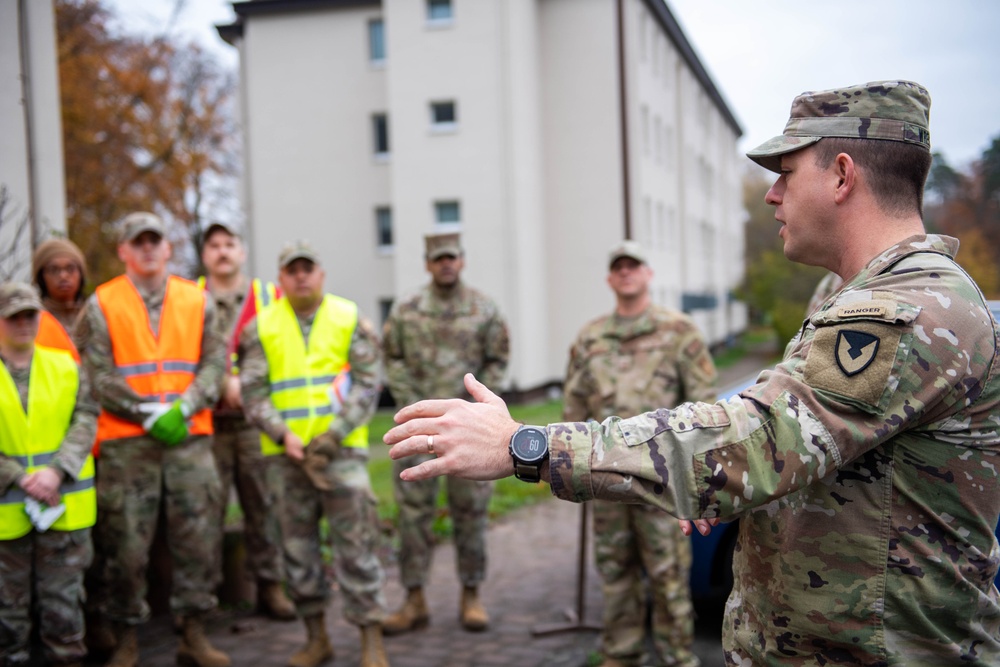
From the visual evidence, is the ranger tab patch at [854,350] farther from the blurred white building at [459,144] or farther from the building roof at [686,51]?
the building roof at [686,51]

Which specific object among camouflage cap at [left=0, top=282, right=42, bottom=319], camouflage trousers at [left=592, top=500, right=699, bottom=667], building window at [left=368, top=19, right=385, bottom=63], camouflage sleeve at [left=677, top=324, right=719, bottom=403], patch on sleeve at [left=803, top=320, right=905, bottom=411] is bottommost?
camouflage trousers at [left=592, top=500, right=699, bottom=667]

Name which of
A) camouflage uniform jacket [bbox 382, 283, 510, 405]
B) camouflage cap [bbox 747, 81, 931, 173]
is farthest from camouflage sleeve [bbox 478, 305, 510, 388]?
camouflage cap [bbox 747, 81, 931, 173]

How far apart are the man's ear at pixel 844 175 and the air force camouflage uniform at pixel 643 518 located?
2966mm

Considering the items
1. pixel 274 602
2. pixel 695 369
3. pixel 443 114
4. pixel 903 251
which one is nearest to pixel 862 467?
pixel 903 251

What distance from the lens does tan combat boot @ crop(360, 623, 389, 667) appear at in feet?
16.4

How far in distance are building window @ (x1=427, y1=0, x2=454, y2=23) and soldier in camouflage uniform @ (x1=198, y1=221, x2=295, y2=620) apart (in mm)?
17680

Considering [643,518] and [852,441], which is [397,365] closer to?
[643,518]

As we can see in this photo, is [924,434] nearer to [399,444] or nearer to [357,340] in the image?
[399,444]

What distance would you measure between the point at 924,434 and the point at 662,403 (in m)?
3.06

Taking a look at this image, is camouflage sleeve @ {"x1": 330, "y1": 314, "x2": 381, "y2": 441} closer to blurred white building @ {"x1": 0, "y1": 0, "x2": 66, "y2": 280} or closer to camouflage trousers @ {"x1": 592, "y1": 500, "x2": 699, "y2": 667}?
camouflage trousers @ {"x1": 592, "y1": 500, "x2": 699, "y2": 667}

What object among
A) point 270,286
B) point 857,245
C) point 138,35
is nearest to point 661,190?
point 138,35

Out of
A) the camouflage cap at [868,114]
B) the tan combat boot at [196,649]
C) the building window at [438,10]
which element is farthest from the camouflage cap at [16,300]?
the building window at [438,10]

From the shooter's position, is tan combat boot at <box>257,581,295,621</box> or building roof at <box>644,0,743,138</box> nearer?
tan combat boot at <box>257,581,295,621</box>

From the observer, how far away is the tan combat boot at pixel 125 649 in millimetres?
5016
